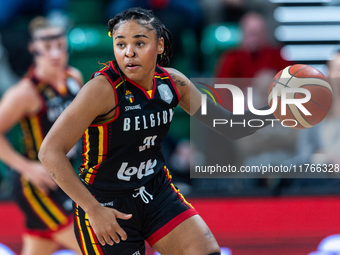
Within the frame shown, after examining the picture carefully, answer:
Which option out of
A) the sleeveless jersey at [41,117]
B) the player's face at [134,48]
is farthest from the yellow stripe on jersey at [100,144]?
the sleeveless jersey at [41,117]

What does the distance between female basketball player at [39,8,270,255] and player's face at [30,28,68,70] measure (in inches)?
56.8

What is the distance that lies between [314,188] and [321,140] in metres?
0.49

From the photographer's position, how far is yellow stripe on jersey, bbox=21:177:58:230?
348 centimetres

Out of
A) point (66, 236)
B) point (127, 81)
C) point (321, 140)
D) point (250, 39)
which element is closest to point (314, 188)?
point (321, 140)

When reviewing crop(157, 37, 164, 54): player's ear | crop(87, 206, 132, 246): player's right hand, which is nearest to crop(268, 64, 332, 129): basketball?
crop(157, 37, 164, 54): player's ear

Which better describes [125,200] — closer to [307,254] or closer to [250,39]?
[307,254]

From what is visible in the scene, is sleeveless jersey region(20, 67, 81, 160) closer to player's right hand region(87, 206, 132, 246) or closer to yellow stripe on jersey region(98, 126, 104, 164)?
yellow stripe on jersey region(98, 126, 104, 164)

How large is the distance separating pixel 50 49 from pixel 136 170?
71.9 inches

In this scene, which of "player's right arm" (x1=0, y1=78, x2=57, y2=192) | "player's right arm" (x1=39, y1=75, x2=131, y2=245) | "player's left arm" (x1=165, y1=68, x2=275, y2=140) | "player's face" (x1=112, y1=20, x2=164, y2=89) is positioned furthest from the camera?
"player's right arm" (x1=0, y1=78, x2=57, y2=192)

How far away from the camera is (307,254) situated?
416 centimetres

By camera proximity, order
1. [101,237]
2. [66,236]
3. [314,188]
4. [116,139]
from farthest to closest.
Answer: [314,188] < [66,236] < [116,139] < [101,237]

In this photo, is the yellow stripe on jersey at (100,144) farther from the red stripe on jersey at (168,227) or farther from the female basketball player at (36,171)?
the female basketball player at (36,171)

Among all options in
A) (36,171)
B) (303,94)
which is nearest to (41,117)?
(36,171)

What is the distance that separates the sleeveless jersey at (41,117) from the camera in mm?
3510
